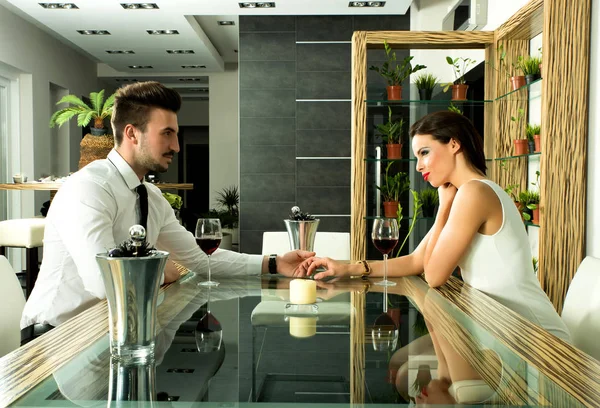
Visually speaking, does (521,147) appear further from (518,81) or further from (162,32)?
(162,32)

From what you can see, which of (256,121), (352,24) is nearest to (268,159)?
(256,121)

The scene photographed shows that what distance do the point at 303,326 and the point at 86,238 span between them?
788 mm

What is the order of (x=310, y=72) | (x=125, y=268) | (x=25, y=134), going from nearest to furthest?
(x=125, y=268)
(x=310, y=72)
(x=25, y=134)

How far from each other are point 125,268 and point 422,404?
48cm

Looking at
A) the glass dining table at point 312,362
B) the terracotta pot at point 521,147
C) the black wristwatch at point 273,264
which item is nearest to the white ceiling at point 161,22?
the terracotta pot at point 521,147

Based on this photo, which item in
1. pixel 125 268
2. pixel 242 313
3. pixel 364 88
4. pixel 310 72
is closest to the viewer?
pixel 125 268

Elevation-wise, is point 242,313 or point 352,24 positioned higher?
Result: point 352,24

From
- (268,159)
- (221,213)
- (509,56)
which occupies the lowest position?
(221,213)

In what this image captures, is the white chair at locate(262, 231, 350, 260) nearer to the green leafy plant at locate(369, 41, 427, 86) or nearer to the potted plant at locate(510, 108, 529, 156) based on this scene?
the potted plant at locate(510, 108, 529, 156)

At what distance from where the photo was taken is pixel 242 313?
1.44 metres

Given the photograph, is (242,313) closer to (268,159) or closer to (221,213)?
(268,159)

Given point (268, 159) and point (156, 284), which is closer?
point (156, 284)

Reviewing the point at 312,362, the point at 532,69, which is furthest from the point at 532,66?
the point at 312,362

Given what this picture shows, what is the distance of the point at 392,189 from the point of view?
3.88 meters
